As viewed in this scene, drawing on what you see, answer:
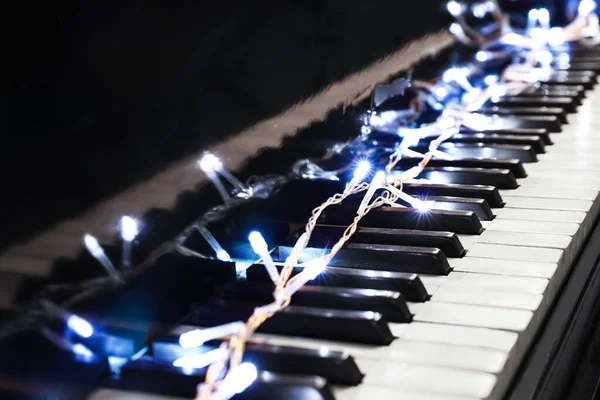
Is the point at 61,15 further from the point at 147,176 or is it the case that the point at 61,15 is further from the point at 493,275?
the point at 493,275

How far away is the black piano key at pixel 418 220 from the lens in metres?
1.42

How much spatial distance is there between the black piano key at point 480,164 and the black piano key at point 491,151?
7cm

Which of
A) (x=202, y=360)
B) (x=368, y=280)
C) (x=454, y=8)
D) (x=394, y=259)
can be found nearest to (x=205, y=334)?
(x=202, y=360)

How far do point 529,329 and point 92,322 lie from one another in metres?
0.55

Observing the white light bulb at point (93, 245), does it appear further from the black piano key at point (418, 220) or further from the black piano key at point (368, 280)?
the black piano key at point (418, 220)

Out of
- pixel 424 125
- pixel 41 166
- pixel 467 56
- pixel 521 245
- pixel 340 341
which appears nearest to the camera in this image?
pixel 41 166

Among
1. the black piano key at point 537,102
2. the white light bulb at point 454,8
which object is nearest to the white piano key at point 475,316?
the black piano key at point 537,102

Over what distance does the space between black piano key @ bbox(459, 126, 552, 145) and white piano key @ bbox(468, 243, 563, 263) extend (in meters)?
0.68

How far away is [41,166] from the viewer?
0.91 metres

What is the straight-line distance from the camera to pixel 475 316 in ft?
3.57

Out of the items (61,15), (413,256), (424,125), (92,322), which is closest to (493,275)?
(413,256)

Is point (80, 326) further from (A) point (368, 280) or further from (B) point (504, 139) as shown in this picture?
(B) point (504, 139)

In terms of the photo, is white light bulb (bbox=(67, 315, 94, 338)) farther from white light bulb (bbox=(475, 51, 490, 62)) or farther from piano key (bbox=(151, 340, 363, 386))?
white light bulb (bbox=(475, 51, 490, 62))

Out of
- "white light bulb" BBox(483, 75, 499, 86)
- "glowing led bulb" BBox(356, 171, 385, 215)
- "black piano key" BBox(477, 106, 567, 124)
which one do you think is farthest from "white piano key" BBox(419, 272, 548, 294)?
"white light bulb" BBox(483, 75, 499, 86)
